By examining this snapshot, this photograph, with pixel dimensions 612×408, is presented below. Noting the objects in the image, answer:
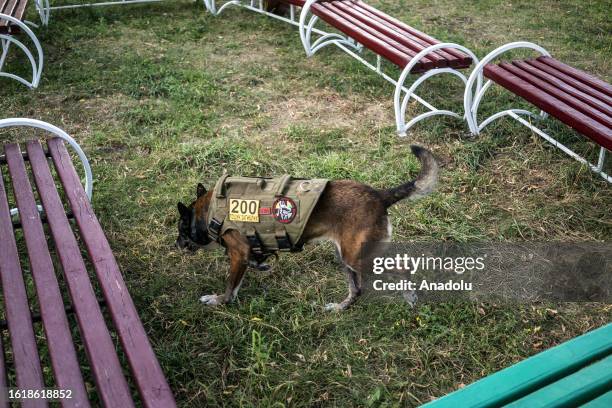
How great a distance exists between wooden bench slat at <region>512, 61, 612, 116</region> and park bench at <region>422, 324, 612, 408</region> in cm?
259

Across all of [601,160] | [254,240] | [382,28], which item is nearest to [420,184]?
[254,240]

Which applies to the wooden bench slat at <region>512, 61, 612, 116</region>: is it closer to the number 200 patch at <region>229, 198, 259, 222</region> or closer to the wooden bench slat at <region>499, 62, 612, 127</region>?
the wooden bench slat at <region>499, 62, 612, 127</region>

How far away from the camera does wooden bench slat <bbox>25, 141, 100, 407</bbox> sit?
2049 mm

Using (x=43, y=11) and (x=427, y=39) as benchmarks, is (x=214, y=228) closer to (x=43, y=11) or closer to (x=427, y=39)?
(x=427, y=39)

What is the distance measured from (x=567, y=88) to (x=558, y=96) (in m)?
0.19

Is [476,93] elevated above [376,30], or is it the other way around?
[376,30]

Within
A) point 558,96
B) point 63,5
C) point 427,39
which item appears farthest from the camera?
point 63,5

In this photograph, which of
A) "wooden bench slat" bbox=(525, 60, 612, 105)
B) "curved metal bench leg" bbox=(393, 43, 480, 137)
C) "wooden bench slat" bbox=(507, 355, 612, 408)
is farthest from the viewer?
"curved metal bench leg" bbox=(393, 43, 480, 137)

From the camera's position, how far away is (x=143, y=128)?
5.27 meters

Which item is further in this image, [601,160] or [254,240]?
[601,160]

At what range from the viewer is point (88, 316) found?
2.35m

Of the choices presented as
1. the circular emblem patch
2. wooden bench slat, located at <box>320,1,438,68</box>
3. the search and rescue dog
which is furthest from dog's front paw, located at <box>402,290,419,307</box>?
wooden bench slat, located at <box>320,1,438,68</box>

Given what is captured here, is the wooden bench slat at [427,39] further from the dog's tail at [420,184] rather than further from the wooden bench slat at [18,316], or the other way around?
the wooden bench slat at [18,316]

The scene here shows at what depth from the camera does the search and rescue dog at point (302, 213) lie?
10.1 ft
